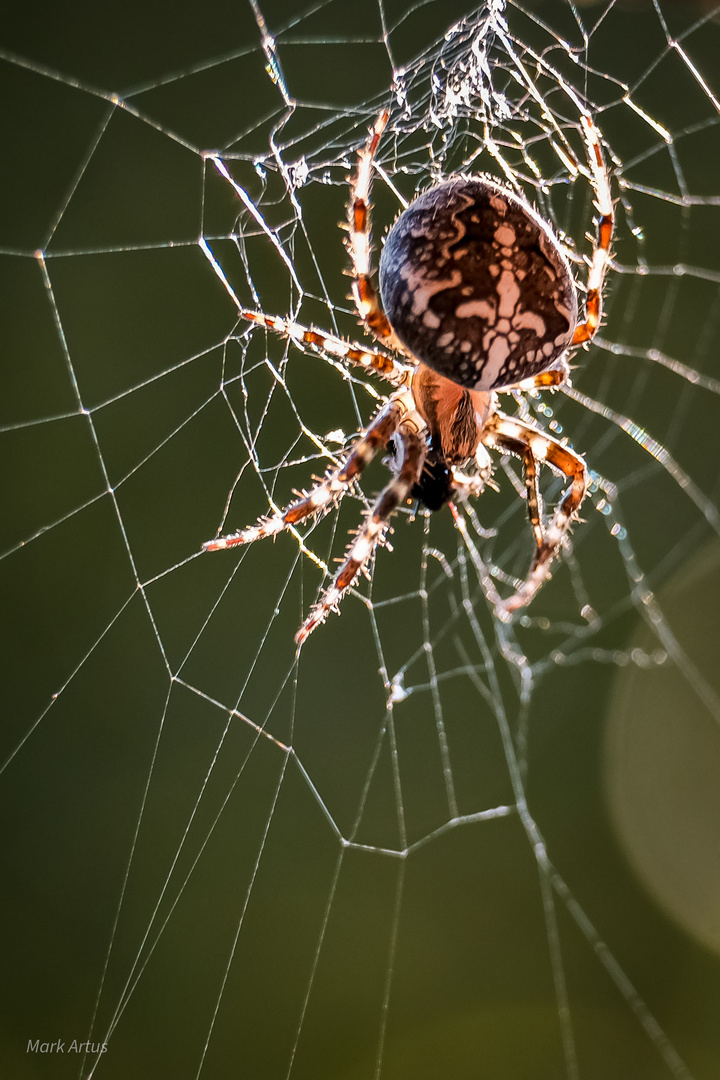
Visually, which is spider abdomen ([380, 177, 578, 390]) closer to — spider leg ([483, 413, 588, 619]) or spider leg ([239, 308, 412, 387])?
spider leg ([239, 308, 412, 387])

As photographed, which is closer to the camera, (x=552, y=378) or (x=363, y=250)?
(x=363, y=250)

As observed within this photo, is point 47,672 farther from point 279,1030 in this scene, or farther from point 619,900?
point 619,900

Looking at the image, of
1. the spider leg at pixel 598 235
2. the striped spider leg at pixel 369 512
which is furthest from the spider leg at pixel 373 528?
the spider leg at pixel 598 235

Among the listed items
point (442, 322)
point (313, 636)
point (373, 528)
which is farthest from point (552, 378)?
point (313, 636)

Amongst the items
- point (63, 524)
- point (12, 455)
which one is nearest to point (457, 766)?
point (63, 524)

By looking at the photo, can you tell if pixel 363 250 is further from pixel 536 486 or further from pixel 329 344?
pixel 536 486
